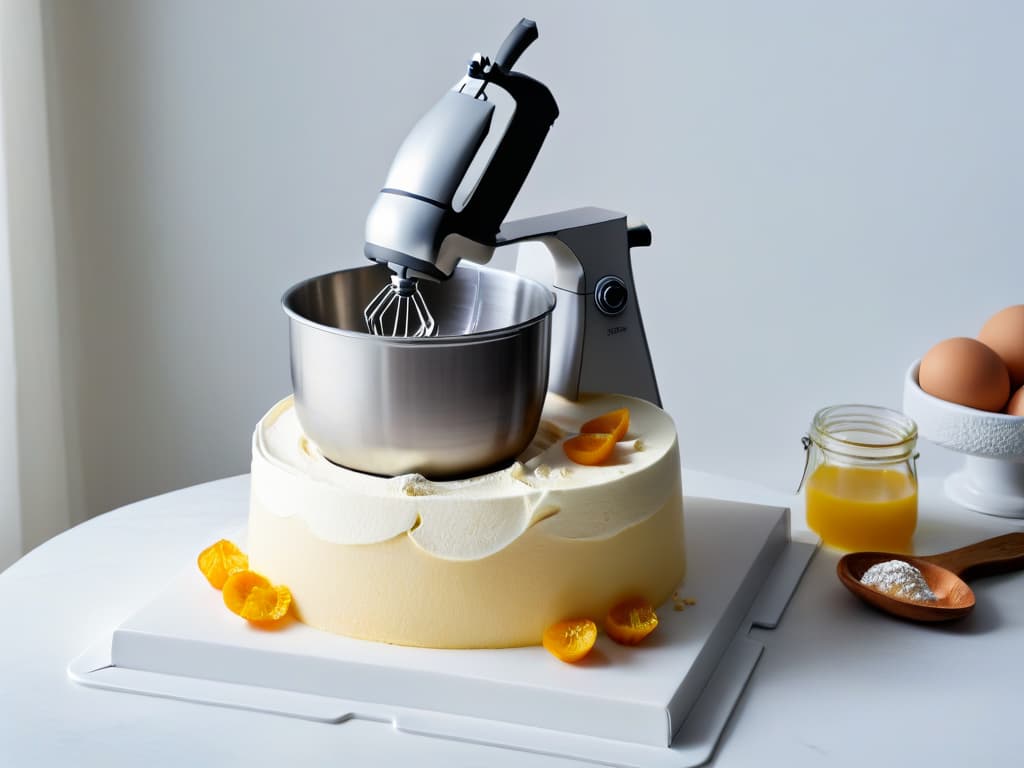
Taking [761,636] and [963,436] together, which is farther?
[963,436]

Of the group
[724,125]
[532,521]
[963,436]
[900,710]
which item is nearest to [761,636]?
[900,710]

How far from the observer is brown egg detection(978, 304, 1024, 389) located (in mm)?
1421

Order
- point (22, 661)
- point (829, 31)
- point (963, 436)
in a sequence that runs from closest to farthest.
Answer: point (22, 661)
point (963, 436)
point (829, 31)

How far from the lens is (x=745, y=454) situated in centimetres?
224

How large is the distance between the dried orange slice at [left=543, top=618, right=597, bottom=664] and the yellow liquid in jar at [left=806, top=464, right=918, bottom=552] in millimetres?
385

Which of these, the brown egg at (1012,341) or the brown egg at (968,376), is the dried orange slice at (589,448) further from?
the brown egg at (1012,341)

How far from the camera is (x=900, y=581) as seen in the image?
1.16 m

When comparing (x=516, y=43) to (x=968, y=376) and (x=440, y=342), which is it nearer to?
(x=440, y=342)

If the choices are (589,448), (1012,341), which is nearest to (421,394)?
(589,448)

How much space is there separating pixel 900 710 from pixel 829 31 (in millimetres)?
1283

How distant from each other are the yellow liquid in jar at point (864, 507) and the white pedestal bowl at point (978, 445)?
8cm

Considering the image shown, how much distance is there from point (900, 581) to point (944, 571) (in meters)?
0.07

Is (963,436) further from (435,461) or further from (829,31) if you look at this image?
(829,31)

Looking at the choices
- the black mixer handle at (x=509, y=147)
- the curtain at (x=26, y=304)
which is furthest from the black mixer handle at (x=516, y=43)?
the curtain at (x=26, y=304)
